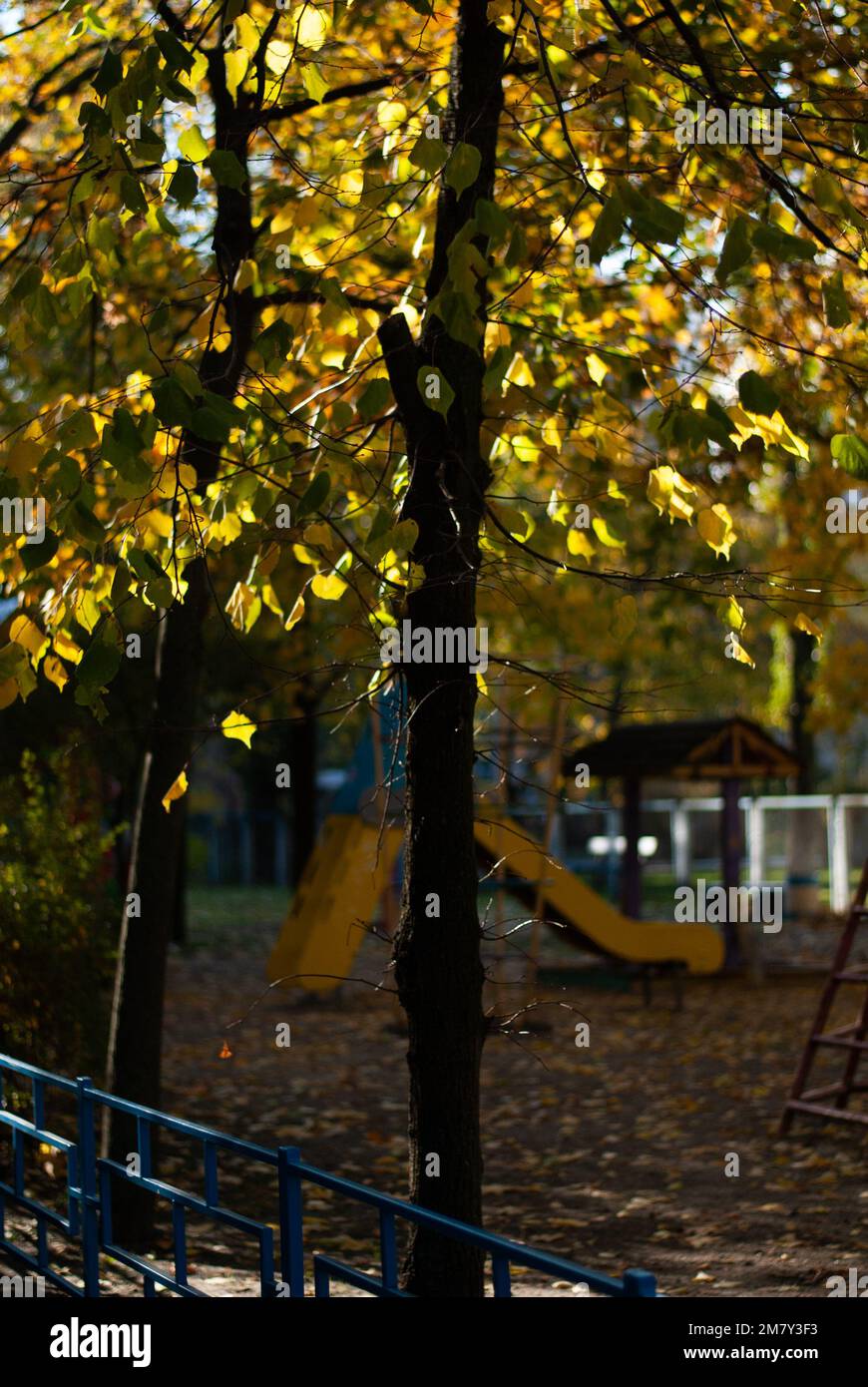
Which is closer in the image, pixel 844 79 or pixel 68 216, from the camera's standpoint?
pixel 68 216

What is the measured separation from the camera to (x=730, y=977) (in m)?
17.6

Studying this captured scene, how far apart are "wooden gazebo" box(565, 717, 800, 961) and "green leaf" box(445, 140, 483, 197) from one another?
46.7 feet

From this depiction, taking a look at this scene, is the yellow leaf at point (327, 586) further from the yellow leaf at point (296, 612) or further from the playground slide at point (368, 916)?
the playground slide at point (368, 916)

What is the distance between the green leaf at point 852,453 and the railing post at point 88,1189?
333 centimetres

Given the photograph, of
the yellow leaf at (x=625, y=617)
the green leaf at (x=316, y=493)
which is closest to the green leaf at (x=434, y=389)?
the green leaf at (x=316, y=493)

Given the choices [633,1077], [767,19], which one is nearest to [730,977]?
[633,1077]

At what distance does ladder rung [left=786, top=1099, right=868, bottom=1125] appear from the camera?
8.42m

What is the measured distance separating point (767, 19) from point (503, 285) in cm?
209

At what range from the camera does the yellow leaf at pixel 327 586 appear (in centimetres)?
480


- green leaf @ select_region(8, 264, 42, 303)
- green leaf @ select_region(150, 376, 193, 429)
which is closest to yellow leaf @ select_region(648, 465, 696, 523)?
green leaf @ select_region(150, 376, 193, 429)

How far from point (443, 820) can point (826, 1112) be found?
513cm

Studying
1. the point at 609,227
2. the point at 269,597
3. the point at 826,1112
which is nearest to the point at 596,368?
the point at 269,597

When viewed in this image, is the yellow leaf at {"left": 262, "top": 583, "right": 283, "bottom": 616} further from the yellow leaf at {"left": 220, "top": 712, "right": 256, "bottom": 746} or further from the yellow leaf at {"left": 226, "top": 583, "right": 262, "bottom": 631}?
the yellow leaf at {"left": 220, "top": 712, "right": 256, "bottom": 746}
